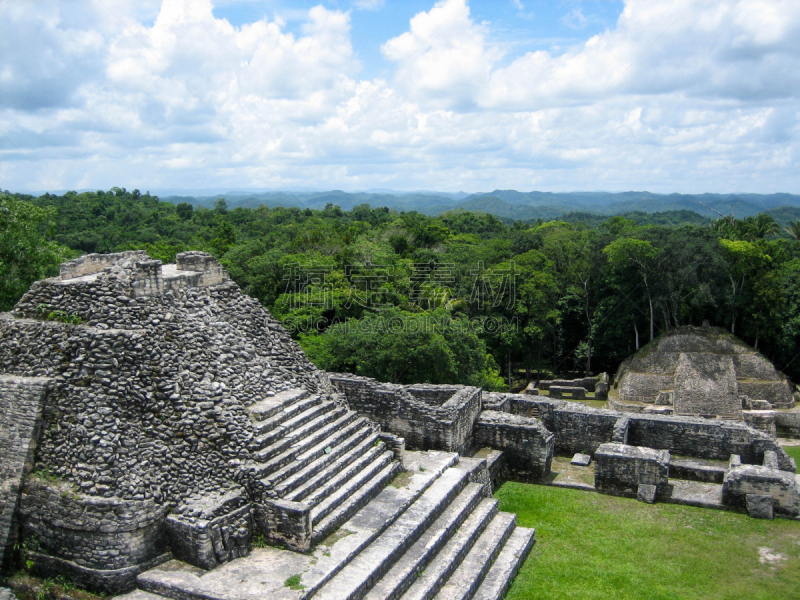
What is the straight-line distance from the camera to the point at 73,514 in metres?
7.49

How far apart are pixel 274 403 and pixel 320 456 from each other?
3.76 feet

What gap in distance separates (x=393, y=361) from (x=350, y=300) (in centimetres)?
929

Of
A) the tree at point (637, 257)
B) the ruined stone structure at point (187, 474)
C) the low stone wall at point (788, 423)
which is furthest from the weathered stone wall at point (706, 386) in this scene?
the ruined stone structure at point (187, 474)

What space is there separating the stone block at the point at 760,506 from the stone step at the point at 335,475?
718 centimetres

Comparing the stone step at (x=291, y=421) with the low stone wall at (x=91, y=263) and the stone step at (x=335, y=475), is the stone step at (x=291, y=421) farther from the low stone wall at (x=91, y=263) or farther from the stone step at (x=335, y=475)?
the low stone wall at (x=91, y=263)

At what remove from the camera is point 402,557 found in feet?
27.0

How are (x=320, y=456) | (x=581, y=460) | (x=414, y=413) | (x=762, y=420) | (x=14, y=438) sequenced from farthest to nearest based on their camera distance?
1. (x=762, y=420)
2. (x=581, y=460)
3. (x=414, y=413)
4. (x=320, y=456)
5. (x=14, y=438)

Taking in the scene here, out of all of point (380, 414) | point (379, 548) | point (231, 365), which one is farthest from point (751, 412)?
point (231, 365)

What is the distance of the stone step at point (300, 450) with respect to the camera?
8.13 metres

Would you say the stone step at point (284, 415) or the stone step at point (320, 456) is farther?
the stone step at point (284, 415)

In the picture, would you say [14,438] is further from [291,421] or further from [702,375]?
[702,375]

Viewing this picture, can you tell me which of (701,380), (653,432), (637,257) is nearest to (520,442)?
(653,432)

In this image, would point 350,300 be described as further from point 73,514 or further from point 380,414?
point 73,514

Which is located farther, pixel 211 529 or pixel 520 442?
pixel 520 442
